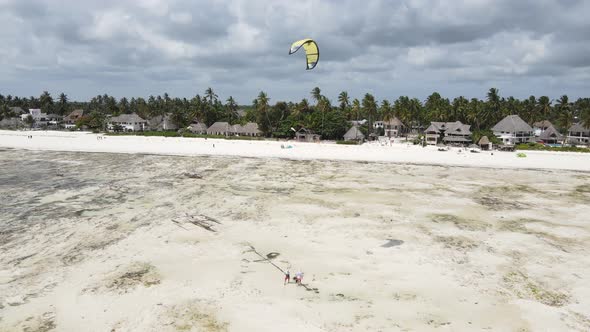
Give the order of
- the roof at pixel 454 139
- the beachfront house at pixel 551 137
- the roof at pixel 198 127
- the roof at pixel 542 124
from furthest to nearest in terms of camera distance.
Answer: the roof at pixel 198 127, the roof at pixel 542 124, the beachfront house at pixel 551 137, the roof at pixel 454 139

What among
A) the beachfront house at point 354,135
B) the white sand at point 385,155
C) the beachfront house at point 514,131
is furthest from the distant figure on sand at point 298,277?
the beachfront house at point 514,131

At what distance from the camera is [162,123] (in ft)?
306

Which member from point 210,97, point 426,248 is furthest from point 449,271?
point 210,97

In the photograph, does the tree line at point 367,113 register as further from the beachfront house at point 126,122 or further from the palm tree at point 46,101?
the palm tree at point 46,101

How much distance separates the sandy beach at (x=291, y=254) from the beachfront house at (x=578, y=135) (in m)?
50.5

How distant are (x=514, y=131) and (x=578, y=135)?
67.2 ft

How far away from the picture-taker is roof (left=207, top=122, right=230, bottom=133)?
249 ft

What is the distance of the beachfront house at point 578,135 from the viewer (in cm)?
6912

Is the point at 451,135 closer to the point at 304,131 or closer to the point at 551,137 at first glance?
the point at 551,137

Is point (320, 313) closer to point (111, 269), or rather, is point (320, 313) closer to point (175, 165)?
point (111, 269)

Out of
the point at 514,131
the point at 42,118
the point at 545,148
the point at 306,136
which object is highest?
the point at 42,118

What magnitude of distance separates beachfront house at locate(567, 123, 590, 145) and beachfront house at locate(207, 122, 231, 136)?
63.7 m

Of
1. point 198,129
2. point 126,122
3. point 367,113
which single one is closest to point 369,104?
point 367,113

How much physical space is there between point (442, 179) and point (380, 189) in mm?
7684
